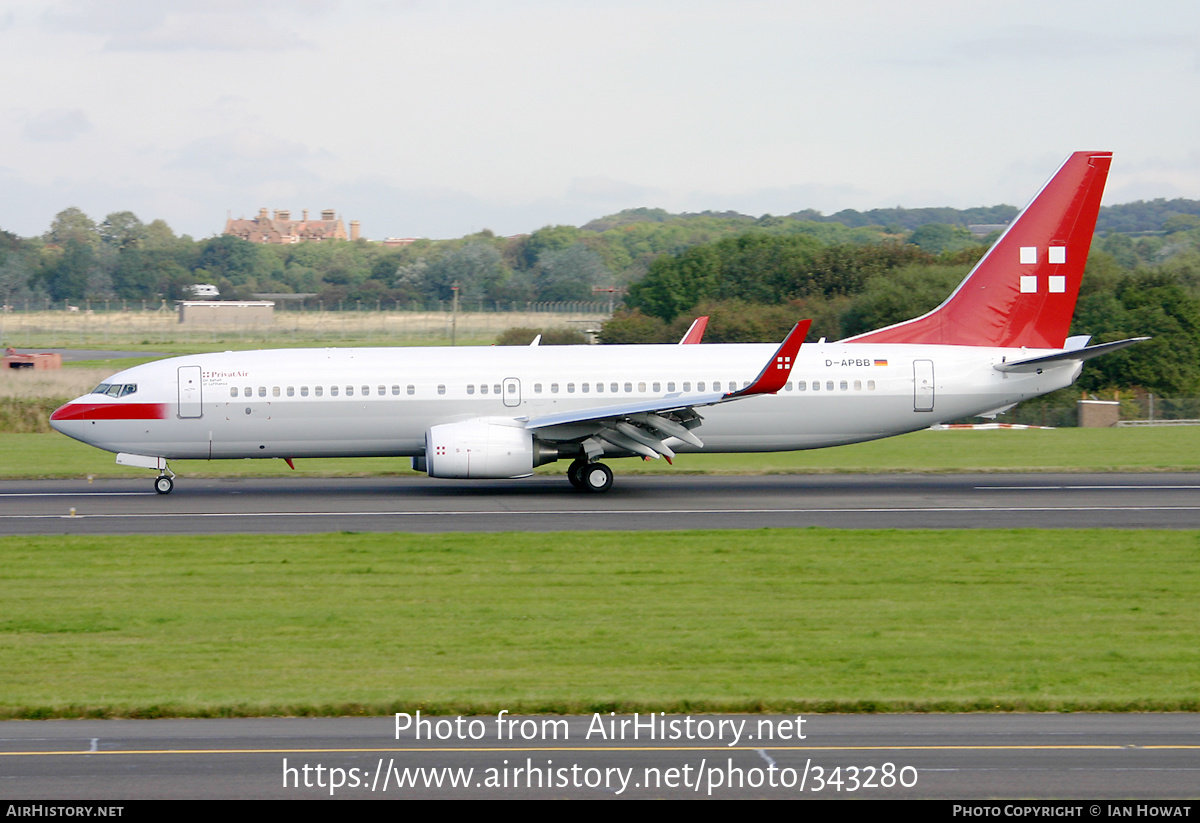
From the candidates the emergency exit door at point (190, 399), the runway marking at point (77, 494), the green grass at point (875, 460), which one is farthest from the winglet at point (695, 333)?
the runway marking at point (77, 494)

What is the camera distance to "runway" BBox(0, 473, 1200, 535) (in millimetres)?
24156

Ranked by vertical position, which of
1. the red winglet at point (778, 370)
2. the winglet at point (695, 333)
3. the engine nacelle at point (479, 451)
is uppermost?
the winglet at point (695, 333)

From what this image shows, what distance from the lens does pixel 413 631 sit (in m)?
15.7

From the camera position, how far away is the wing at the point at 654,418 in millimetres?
26812

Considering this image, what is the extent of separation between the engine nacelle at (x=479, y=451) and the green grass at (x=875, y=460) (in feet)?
22.0

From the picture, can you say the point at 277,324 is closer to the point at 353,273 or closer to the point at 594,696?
the point at 353,273

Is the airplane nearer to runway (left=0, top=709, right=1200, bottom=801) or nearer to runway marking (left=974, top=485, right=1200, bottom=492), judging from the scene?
runway marking (left=974, top=485, right=1200, bottom=492)

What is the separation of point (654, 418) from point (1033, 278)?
1061 cm

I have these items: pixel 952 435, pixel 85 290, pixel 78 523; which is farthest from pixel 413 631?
pixel 85 290

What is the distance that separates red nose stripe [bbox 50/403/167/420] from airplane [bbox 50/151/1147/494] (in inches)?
1.1

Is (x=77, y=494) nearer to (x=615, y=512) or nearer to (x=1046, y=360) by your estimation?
(x=615, y=512)

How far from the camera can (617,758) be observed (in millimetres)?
10430

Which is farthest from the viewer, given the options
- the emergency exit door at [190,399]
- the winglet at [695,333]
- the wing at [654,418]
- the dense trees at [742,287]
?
the dense trees at [742,287]

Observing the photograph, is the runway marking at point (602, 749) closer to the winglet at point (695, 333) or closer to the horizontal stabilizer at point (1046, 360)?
the horizontal stabilizer at point (1046, 360)
